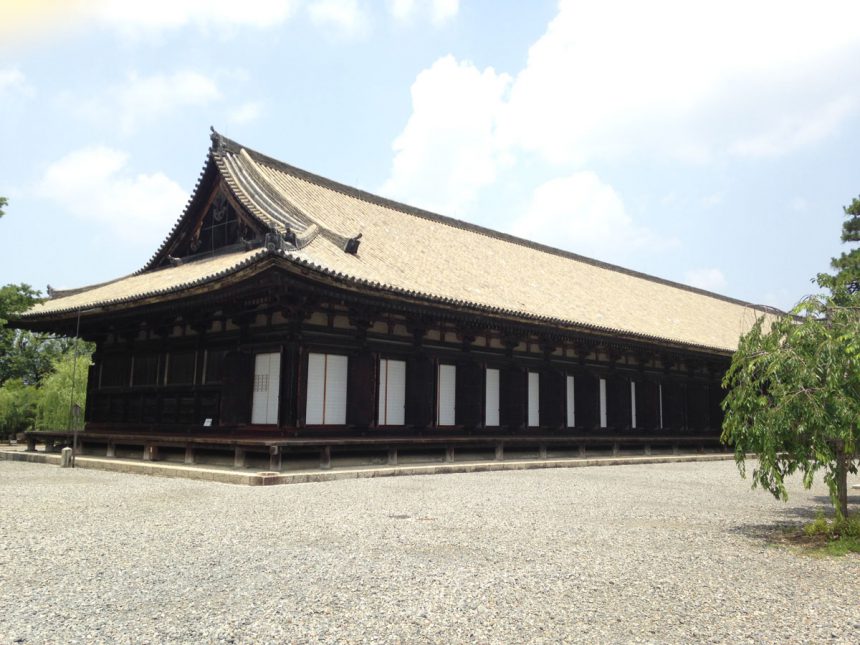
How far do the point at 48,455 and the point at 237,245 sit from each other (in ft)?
24.5

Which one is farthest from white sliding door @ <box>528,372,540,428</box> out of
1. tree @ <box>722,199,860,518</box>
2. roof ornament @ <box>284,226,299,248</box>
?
tree @ <box>722,199,860,518</box>

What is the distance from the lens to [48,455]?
18.0 meters

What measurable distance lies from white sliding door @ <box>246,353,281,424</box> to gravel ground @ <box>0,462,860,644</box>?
4.00m

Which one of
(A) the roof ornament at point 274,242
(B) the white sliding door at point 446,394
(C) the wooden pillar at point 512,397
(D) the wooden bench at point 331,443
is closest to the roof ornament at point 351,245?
(B) the white sliding door at point 446,394

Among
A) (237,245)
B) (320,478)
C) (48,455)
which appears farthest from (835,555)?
(48,455)

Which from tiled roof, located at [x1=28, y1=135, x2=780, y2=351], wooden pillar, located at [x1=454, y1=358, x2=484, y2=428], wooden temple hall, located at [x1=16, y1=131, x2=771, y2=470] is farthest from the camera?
wooden pillar, located at [x1=454, y1=358, x2=484, y2=428]

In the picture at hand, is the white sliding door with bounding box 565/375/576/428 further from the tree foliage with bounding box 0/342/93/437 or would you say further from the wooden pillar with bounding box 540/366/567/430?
the tree foliage with bounding box 0/342/93/437

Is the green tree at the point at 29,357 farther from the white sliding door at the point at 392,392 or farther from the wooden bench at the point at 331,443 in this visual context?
the white sliding door at the point at 392,392

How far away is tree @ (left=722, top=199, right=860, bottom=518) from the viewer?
702cm

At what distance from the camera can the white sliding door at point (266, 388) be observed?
14477 mm

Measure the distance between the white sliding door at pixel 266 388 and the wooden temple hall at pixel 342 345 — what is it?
0.04 meters

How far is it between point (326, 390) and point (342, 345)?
105 cm

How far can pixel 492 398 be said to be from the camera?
61.2 feet

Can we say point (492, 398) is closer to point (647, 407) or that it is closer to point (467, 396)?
point (467, 396)
